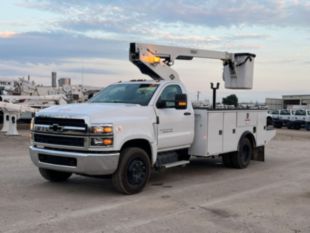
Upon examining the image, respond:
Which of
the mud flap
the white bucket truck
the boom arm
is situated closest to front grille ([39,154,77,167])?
the white bucket truck

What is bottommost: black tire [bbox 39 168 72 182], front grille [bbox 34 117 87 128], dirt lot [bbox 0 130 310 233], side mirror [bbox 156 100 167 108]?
dirt lot [bbox 0 130 310 233]

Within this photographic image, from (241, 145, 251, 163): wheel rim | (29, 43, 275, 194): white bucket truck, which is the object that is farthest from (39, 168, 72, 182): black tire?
(241, 145, 251, 163): wheel rim

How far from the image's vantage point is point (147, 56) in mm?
10438

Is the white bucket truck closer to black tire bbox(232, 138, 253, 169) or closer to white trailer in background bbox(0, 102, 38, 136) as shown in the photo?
black tire bbox(232, 138, 253, 169)

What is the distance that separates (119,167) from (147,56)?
3.42 m

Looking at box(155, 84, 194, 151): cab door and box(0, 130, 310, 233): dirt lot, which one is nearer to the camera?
box(0, 130, 310, 233): dirt lot

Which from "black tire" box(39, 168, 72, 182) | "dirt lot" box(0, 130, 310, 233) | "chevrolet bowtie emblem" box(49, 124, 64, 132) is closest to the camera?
"dirt lot" box(0, 130, 310, 233)

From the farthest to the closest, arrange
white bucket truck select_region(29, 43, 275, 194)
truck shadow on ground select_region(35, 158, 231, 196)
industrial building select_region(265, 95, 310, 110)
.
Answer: industrial building select_region(265, 95, 310, 110) < truck shadow on ground select_region(35, 158, 231, 196) < white bucket truck select_region(29, 43, 275, 194)

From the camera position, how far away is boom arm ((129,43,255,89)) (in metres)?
10.4

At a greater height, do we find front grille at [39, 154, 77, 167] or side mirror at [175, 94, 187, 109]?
side mirror at [175, 94, 187, 109]

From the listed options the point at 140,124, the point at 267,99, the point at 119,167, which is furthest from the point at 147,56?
the point at 267,99

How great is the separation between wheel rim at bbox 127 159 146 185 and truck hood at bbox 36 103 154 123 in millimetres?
848

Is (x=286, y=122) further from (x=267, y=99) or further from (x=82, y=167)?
(x=267, y=99)

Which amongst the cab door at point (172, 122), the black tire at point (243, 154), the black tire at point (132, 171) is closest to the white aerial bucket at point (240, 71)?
the black tire at point (243, 154)
